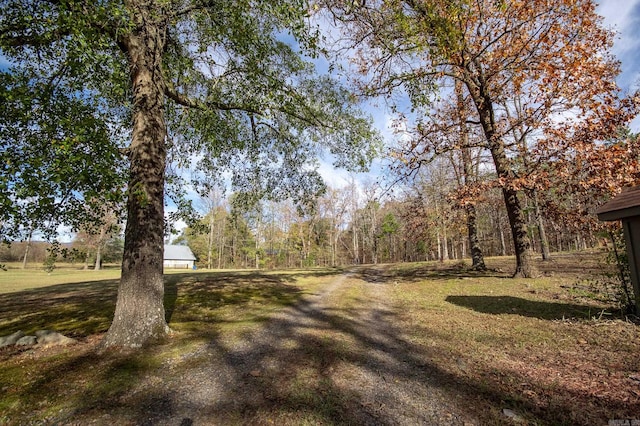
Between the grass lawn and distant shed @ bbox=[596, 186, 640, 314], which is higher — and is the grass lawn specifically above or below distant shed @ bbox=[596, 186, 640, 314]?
below

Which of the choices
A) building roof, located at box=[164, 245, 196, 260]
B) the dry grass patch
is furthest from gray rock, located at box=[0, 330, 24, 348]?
building roof, located at box=[164, 245, 196, 260]

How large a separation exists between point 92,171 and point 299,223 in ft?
144

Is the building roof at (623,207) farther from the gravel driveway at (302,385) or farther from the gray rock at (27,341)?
the gray rock at (27,341)

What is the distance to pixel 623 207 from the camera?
16.2ft

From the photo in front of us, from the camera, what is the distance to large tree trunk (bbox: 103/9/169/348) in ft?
16.3

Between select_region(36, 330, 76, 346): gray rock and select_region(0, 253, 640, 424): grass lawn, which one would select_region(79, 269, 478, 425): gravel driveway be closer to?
select_region(0, 253, 640, 424): grass lawn

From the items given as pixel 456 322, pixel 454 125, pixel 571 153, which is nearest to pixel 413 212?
pixel 454 125

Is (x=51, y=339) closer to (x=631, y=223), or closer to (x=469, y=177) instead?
(x=631, y=223)

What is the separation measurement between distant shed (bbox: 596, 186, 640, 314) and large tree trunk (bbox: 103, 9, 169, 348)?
7918mm

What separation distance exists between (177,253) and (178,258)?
1.00 meters

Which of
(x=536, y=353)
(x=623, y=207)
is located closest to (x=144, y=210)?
(x=536, y=353)

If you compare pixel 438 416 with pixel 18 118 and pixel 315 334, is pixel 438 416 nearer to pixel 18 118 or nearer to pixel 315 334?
pixel 315 334

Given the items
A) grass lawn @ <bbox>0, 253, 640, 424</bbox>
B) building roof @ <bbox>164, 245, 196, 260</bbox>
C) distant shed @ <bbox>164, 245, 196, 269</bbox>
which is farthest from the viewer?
building roof @ <bbox>164, 245, 196, 260</bbox>

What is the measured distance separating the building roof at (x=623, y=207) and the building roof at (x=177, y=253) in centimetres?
5397
